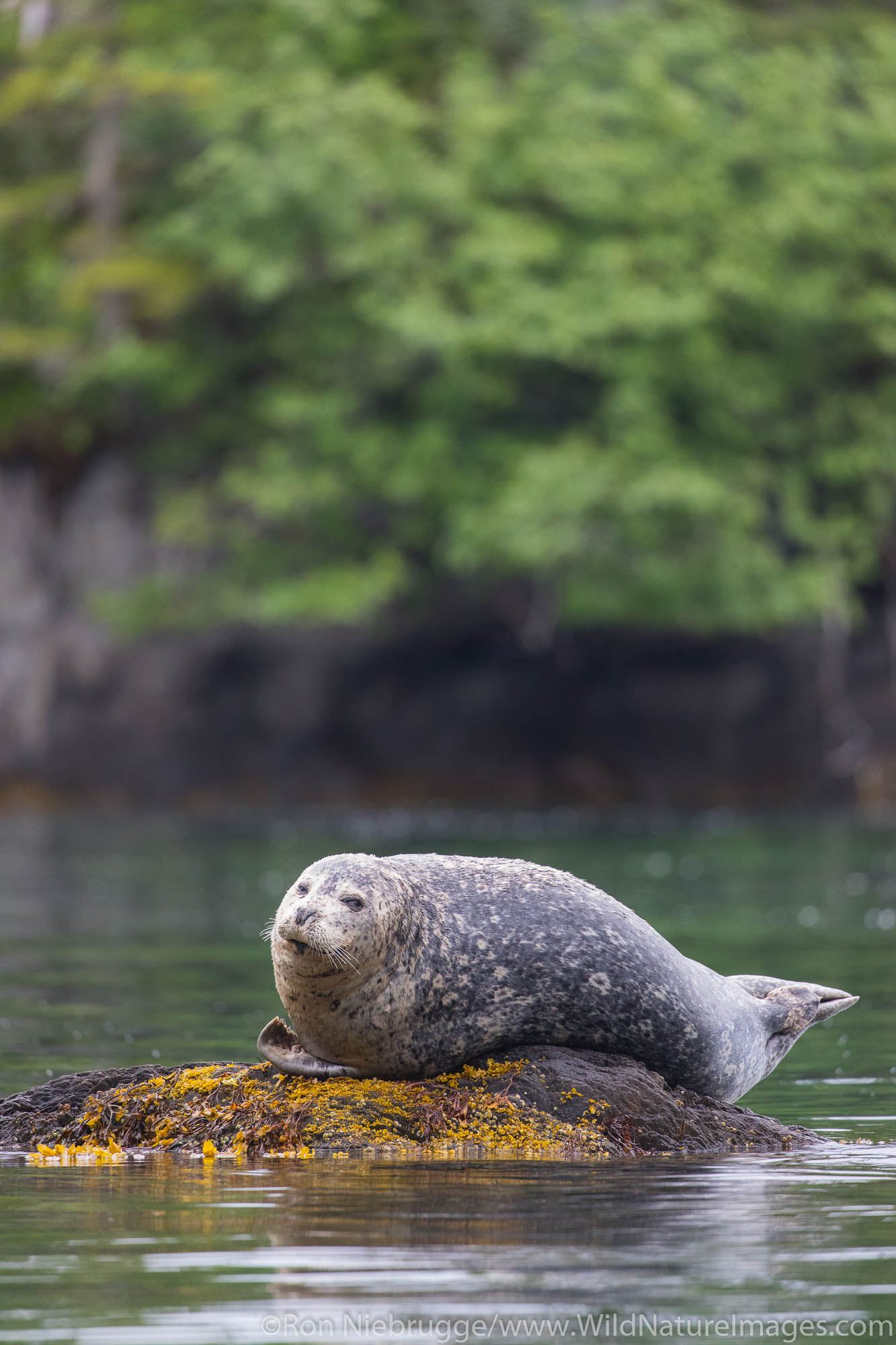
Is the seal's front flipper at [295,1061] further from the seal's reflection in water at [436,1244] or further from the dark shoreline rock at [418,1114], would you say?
the seal's reflection in water at [436,1244]

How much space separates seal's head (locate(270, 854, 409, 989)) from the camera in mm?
7234

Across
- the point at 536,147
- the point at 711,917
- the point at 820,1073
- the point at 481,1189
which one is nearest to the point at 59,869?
the point at 711,917

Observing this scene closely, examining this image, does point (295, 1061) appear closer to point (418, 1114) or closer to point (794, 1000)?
point (418, 1114)

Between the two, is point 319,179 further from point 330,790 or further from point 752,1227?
point 752,1227

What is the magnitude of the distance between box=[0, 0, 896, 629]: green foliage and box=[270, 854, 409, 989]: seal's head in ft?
83.0

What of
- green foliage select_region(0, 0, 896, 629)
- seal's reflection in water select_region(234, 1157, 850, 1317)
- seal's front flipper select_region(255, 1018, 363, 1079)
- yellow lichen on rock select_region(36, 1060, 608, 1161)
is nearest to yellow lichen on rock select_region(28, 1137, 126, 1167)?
yellow lichen on rock select_region(36, 1060, 608, 1161)

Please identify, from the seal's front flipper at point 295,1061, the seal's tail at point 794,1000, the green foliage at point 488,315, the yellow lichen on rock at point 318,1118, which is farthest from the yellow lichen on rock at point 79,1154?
the green foliage at point 488,315

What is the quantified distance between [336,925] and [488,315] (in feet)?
92.2

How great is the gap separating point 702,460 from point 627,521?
97.9 inches

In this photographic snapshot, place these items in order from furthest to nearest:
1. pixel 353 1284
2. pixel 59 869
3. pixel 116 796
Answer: pixel 116 796 < pixel 59 869 < pixel 353 1284

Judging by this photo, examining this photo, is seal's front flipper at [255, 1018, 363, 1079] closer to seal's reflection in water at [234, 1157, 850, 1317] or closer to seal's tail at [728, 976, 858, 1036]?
seal's reflection in water at [234, 1157, 850, 1317]

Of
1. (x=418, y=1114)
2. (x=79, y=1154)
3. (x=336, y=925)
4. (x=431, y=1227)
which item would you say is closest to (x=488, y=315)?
(x=336, y=925)

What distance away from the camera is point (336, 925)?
7250mm

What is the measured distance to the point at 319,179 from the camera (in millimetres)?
34938
